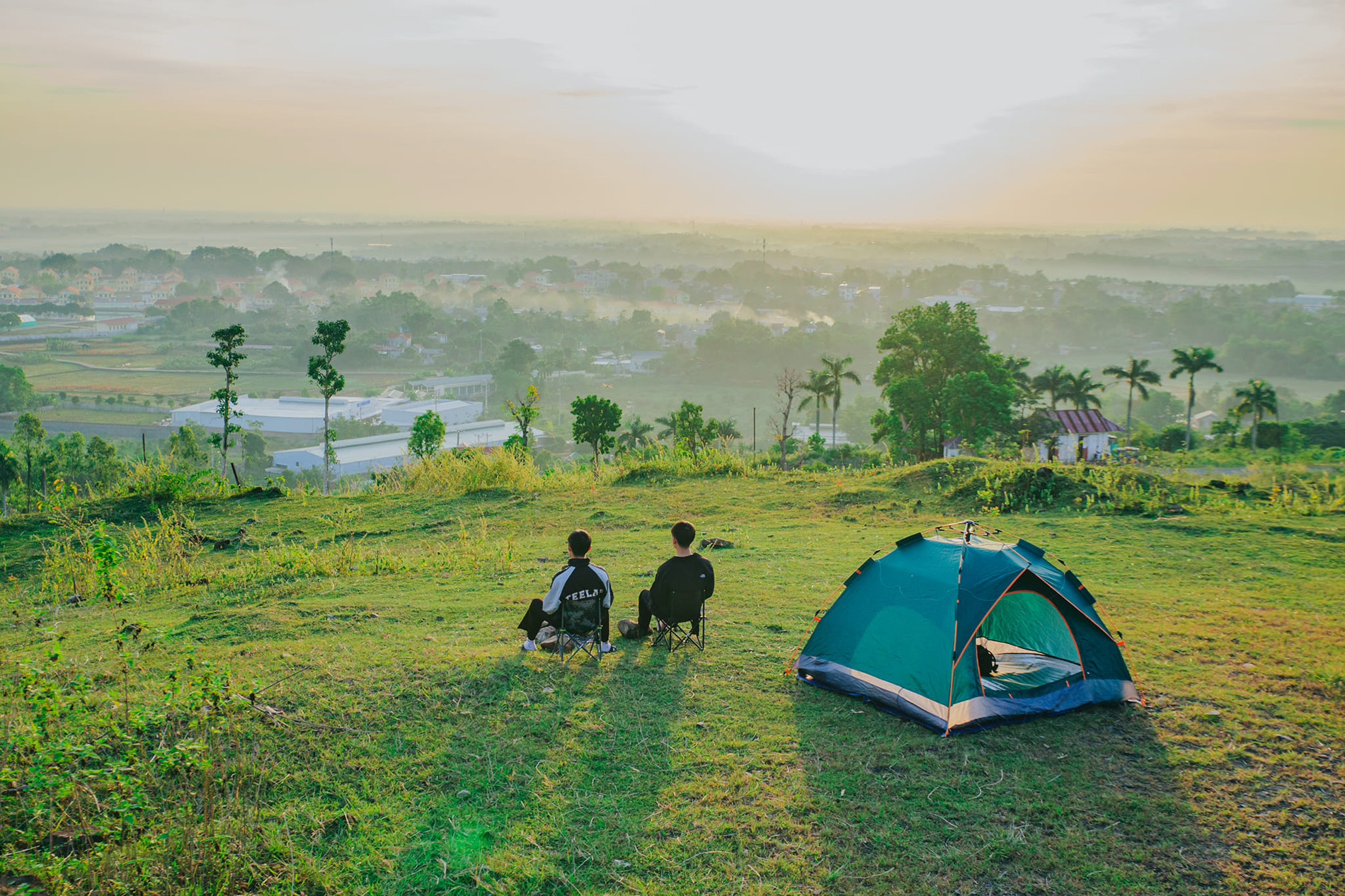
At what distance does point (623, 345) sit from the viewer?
13500cm

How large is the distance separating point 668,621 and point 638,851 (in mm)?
2754

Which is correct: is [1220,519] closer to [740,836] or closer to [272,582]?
[740,836]

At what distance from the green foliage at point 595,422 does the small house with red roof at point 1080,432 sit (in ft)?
98.1

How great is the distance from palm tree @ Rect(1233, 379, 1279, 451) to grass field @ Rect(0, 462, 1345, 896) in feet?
138

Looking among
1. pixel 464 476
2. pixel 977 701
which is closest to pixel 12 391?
pixel 464 476

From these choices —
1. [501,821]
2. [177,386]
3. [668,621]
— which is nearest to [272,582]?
A: [668,621]

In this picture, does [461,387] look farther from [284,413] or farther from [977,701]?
[977,701]

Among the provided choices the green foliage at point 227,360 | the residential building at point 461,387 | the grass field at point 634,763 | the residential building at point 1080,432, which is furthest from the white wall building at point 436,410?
the grass field at point 634,763

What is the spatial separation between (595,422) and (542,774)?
16.4m

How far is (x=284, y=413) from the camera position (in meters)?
68.6

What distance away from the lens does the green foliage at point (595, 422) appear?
21141 millimetres

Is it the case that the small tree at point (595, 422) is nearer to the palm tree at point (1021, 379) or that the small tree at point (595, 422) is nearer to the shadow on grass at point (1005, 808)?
the shadow on grass at point (1005, 808)

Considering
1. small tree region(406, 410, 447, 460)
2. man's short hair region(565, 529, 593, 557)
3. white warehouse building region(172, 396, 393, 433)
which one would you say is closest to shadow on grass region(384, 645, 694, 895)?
→ man's short hair region(565, 529, 593, 557)

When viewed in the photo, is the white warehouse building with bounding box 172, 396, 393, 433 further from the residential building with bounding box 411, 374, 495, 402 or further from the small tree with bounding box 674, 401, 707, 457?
the small tree with bounding box 674, 401, 707, 457
